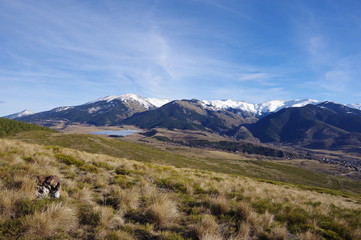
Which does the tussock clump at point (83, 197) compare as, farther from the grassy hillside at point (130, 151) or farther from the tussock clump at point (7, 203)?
the grassy hillside at point (130, 151)

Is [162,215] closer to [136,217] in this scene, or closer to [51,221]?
[136,217]

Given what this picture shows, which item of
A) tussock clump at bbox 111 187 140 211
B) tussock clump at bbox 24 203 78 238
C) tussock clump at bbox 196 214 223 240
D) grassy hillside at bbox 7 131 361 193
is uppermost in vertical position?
tussock clump at bbox 24 203 78 238

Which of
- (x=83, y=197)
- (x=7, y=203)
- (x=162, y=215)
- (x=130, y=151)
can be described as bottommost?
→ (x=130, y=151)

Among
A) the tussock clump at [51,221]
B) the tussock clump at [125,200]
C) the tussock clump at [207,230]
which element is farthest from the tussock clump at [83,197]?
the tussock clump at [207,230]

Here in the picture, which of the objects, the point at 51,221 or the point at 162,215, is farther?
the point at 162,215

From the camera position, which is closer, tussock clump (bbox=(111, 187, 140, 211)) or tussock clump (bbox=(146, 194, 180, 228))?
tussock clump (bbox=(146, 194, 180, 228))

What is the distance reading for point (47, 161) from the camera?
12891 millimetres

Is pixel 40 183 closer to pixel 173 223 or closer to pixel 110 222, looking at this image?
pixel 110 222

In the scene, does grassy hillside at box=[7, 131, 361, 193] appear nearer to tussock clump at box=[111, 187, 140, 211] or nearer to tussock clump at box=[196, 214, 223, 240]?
tussock clump at box=[111, 187, 140, 211]

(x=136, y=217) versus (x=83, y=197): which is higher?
(x=83, y=197)

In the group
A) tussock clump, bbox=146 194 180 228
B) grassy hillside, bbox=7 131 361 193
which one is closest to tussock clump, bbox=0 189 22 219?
tussock clump, bbox=146 194 180 228

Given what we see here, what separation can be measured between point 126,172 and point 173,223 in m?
8.08

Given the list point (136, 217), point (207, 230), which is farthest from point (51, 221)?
point (207, 230)

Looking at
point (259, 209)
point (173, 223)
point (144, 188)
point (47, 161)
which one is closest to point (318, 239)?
point (259, 209)
